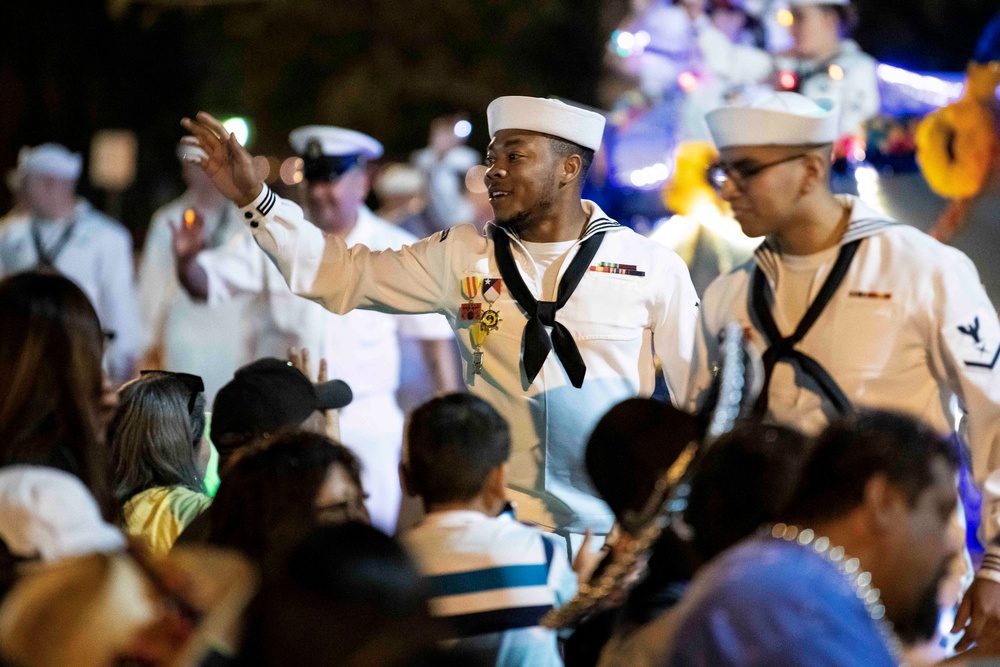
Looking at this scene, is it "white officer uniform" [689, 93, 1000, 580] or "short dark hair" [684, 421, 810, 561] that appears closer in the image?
"short dark hair" [684, 421, 810, 561]

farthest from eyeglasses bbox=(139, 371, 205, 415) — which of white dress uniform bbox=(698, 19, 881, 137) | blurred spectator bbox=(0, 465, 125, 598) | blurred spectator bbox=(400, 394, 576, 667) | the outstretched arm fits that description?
white dress uniform bbox=(698, 19, 881, 137)

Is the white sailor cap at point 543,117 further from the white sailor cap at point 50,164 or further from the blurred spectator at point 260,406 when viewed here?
the white sailor cap at point 50,164

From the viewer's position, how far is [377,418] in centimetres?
791

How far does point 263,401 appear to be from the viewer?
4742 millimetres

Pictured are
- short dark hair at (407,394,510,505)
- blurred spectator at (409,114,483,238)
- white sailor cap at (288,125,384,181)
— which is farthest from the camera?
blurred spectator at (409,114,483,238)

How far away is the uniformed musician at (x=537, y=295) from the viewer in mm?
5133

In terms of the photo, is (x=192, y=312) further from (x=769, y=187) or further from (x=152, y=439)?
(x=769, y=187)

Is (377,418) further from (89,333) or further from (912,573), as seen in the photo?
(912,573)

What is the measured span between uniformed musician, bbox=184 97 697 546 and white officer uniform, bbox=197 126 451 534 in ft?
8.40

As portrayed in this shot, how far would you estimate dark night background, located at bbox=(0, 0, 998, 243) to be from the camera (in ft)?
57.7

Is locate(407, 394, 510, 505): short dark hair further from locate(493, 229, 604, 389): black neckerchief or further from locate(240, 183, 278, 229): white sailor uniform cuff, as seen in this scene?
locate(240, 183, 278, 229): white sailor uniform cuff

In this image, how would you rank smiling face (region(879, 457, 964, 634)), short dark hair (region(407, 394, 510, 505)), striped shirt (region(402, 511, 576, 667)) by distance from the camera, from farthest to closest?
1. short dark hair (region(407, 394, 510, 505))
2. striped shirt (region(402, 511, 576, 667))
3. smiling face (region(879, 457, 964, 634))

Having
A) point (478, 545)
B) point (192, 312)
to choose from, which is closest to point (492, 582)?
point (478, 545)

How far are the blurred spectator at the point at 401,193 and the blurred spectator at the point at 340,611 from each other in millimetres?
10111
